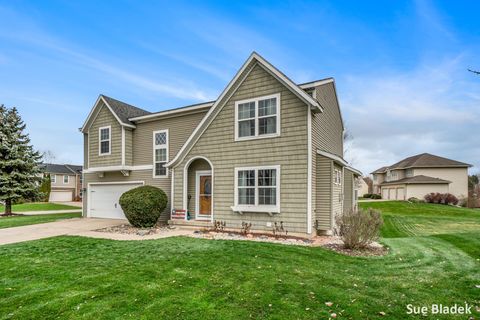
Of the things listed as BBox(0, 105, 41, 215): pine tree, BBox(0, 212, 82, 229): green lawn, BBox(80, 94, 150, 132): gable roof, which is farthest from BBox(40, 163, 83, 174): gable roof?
BBox(80, 94, 150, 132): gable roof

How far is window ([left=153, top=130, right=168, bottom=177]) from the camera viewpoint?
15359 mm

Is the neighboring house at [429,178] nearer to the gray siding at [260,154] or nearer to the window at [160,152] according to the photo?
the gray siding at [260,154]

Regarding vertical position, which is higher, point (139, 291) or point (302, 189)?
point (302, 189)

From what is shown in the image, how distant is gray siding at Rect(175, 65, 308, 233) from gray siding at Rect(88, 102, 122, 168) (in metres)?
5.06

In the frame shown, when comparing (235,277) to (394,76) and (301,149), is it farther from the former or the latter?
(394,76)

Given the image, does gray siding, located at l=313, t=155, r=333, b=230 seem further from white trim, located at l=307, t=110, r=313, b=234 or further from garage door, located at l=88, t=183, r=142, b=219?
garage door, located at l=88, t=183, r=142, b=219

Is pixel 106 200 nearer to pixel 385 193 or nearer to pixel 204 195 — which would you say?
pixel 204 195

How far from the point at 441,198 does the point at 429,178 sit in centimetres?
466

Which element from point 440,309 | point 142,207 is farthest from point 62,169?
point 440,309

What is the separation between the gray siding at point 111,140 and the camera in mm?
16031

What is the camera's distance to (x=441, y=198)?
3234cm

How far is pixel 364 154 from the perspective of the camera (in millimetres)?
38469

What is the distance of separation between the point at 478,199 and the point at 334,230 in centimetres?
3374

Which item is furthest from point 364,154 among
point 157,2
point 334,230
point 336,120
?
point 157,2
